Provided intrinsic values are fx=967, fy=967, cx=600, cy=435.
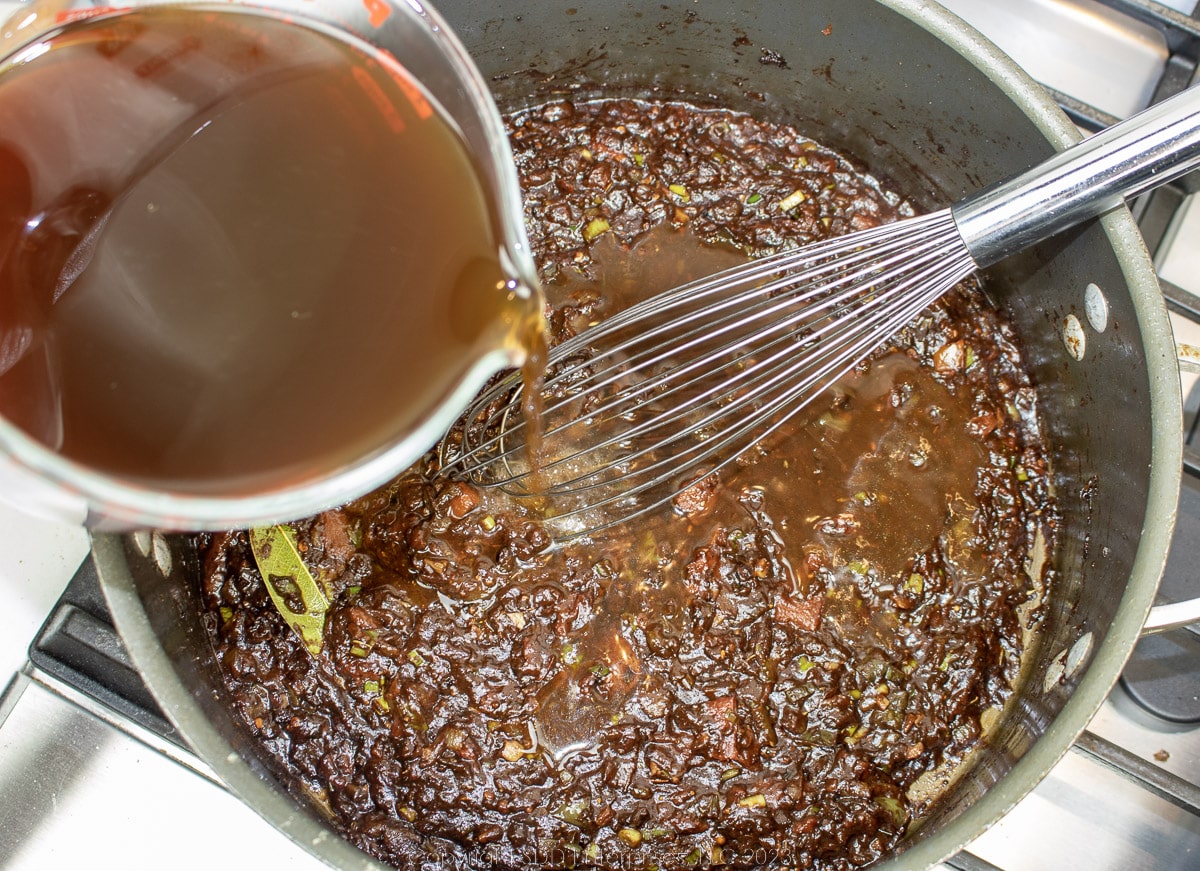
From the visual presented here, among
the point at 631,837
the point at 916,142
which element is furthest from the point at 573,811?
the point at 916,142

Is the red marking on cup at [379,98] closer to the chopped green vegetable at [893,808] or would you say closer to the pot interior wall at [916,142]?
the pot interior wall at [916,142]

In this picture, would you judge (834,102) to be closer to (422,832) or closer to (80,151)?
(80,151)

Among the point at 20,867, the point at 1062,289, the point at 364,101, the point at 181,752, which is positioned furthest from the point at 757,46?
the point at 20,867

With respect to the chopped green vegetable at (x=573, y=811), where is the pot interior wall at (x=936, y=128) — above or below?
above

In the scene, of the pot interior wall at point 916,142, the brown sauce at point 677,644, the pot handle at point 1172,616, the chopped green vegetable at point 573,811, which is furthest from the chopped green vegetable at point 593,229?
the pot handle at point 1172,616

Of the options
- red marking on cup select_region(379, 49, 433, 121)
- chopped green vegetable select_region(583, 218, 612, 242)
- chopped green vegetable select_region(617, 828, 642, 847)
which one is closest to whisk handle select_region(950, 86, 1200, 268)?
chopped green vegetable select_region(583, 218, 612, 242)

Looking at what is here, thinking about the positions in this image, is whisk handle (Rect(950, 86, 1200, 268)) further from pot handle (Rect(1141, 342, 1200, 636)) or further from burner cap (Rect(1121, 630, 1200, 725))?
burner cap (Rect(1121, 630, 1200, 725))

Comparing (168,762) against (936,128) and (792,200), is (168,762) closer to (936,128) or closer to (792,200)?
(792,200)
